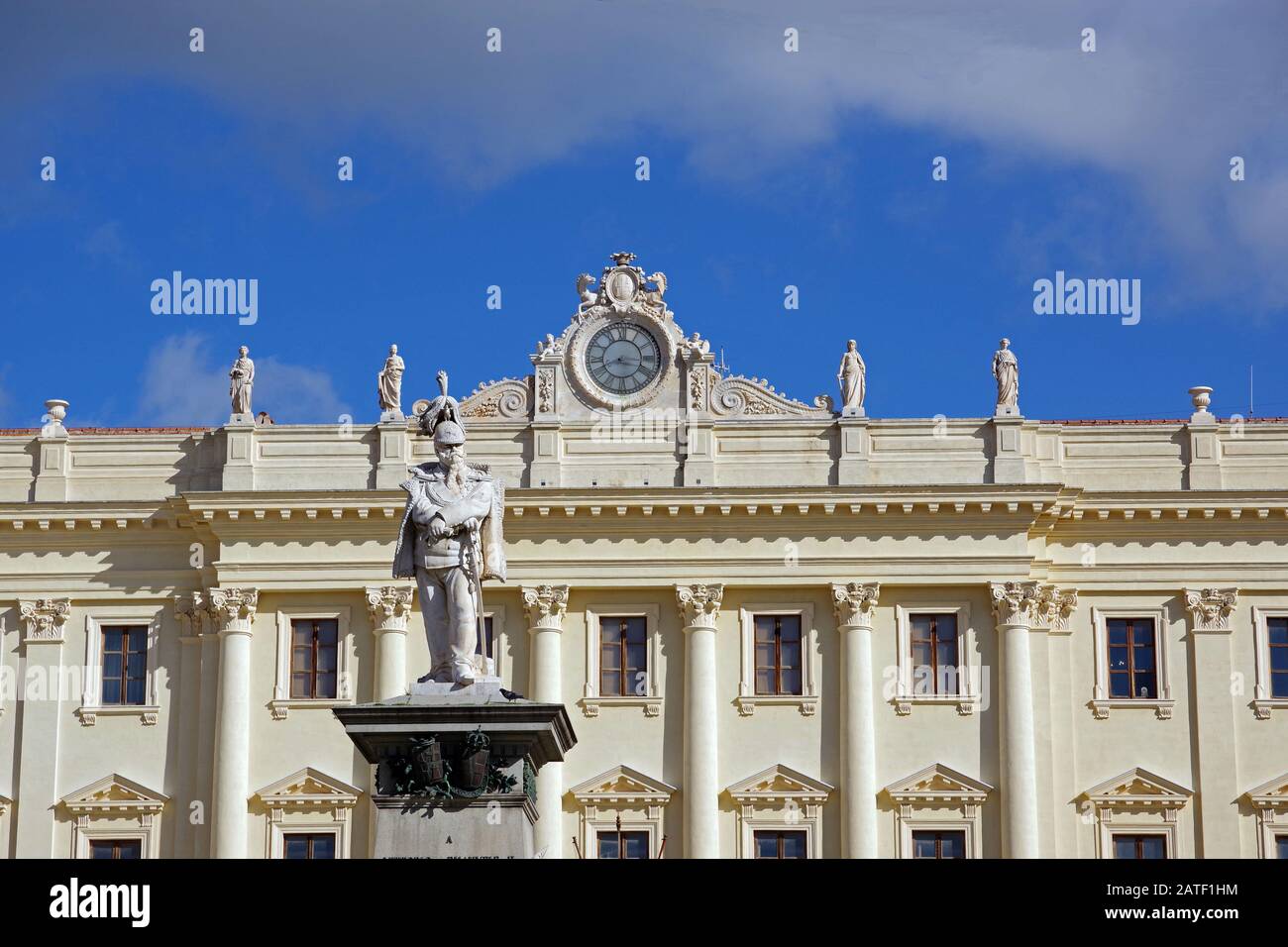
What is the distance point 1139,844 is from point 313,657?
16912mm

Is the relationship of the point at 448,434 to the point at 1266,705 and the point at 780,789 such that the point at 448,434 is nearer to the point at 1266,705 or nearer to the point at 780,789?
the point at 780,789

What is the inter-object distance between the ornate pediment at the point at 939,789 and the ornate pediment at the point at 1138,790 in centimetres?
223

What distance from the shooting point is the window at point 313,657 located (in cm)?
5122

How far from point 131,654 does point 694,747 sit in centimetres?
1180

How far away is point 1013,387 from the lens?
5188 cm

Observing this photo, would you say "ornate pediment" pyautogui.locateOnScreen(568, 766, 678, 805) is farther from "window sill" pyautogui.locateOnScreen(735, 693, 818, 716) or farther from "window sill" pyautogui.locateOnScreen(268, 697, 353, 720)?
"window sill" pyautogui.locateOnScreen(268, 697, 353, 720)

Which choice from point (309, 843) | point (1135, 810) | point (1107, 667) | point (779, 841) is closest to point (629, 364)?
point (779, 841)

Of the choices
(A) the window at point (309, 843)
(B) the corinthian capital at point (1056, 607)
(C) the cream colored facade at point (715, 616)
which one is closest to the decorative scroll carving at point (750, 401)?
(C) the cream colored facade at point (715, 616)

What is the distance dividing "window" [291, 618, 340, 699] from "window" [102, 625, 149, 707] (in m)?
3.19

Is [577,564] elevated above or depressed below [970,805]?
above

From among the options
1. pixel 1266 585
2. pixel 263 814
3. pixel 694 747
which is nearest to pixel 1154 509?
pixel 1266 585
